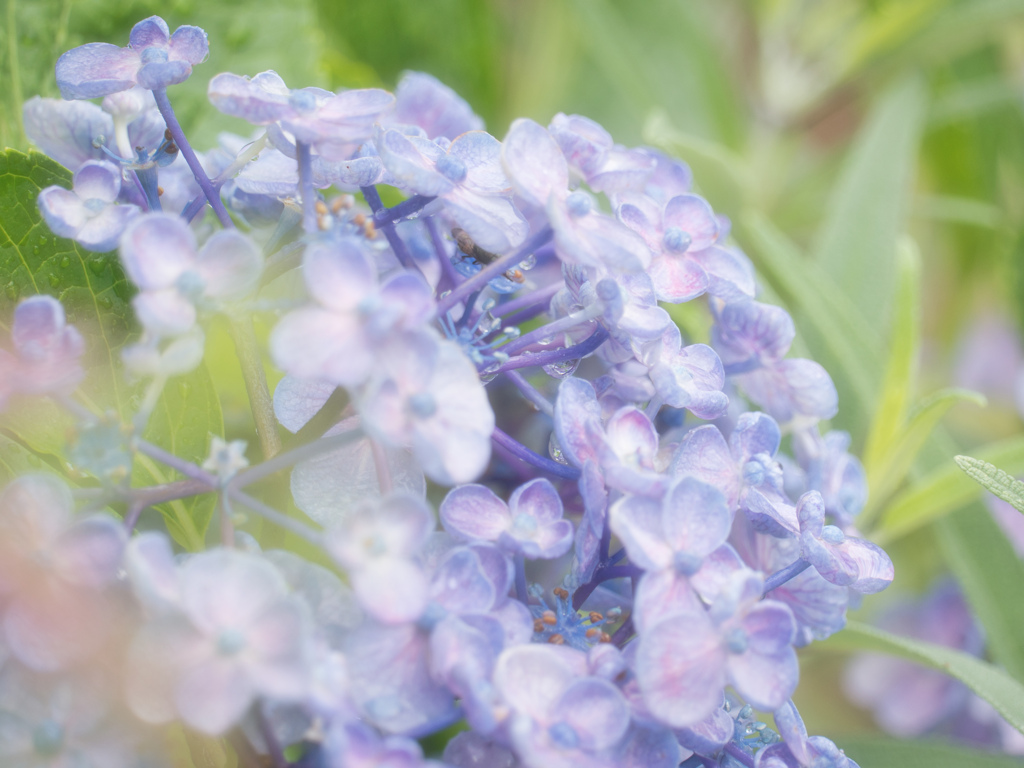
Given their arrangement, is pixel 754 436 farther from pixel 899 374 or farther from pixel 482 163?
pixel 899 374

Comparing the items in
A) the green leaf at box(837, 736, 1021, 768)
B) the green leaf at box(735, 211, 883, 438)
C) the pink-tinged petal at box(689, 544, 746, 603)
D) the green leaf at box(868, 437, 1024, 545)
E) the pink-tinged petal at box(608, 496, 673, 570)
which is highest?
the pink-tinged petal at box(608, 496, 673, 570)

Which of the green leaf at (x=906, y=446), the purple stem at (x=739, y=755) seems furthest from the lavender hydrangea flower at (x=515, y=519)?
the green leaf at (x=906, y=446)

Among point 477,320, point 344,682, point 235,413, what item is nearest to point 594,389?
point 477,320

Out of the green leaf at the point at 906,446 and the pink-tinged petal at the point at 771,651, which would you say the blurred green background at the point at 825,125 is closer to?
the green leaf at the point at 906,446

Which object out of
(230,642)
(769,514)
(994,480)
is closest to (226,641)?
(230,642)

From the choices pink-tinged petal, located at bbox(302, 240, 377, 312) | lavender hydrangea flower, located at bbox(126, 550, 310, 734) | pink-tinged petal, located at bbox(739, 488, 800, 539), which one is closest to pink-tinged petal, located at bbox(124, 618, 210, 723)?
lavender hydrangea flower, located at bbox(126, 550, 310, 734)

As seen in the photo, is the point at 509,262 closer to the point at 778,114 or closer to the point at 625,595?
the point at 625,595

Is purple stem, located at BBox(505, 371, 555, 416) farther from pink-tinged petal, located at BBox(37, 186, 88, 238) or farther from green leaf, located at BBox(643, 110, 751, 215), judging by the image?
green leaf, located at BBox(643, 110, 751, 215)
